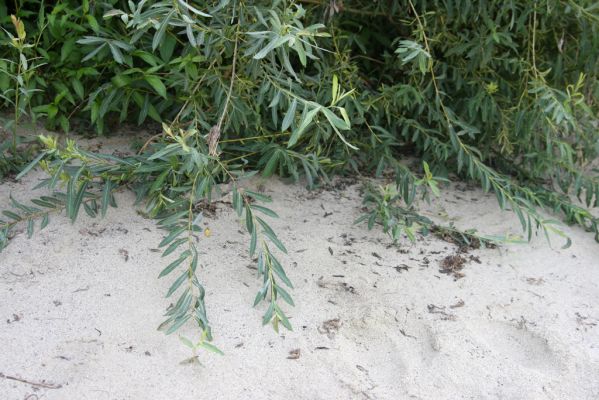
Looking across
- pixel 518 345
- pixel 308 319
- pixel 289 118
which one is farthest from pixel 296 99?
pixel 518 345

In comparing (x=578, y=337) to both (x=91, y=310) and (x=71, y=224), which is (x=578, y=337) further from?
(x=71, y=224)

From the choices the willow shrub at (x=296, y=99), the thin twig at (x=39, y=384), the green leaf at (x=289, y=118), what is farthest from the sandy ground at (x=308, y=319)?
the green leaf at (x=289, y=118)

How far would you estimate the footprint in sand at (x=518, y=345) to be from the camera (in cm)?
252

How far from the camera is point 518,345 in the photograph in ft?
8.55

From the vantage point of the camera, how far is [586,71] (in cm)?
357

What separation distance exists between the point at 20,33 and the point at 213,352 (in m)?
1.38

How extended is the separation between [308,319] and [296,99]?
79 centimetres

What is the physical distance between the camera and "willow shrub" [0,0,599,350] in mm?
2625

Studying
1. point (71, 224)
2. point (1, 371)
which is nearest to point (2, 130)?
point (71, 224)

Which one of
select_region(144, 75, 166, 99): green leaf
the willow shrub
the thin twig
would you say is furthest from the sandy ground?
select_region(144, 75, 166, 99): green leaf

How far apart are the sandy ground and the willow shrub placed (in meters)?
0.10

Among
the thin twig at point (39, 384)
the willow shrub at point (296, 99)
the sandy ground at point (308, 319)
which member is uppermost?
the willow shrub at point (296, 99)

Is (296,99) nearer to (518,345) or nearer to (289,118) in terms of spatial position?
(289,118)

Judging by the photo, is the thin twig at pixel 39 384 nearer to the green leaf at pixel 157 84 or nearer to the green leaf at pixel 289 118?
the green leaf at pixel 289 118
